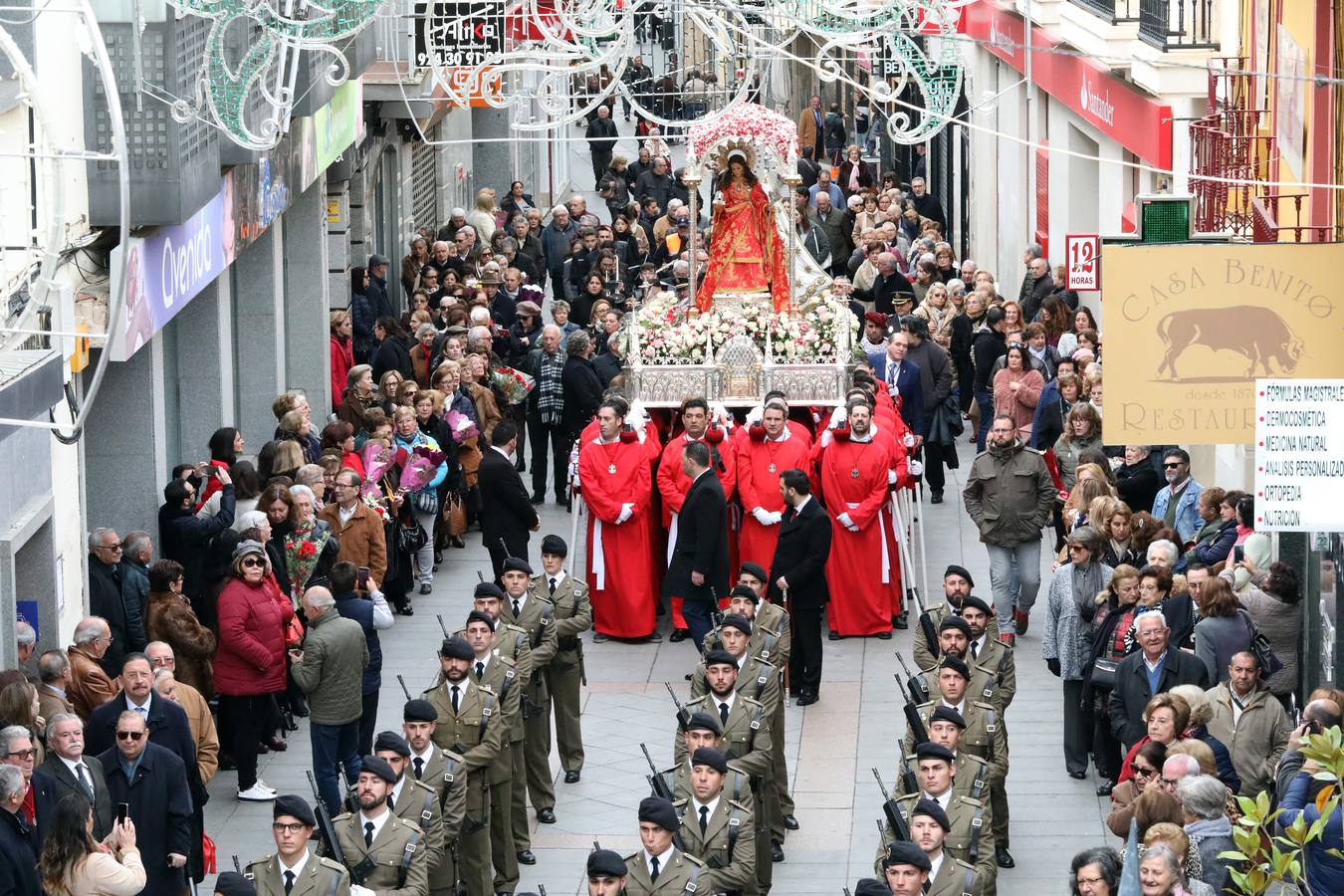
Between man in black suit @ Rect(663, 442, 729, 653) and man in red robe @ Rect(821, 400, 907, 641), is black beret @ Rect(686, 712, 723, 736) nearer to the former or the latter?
man in black suit @ Rect(663, 442, 729, 653)

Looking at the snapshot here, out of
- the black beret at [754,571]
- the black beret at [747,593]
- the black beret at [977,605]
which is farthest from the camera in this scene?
the black beret at [754,571]

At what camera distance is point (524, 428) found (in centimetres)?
2405

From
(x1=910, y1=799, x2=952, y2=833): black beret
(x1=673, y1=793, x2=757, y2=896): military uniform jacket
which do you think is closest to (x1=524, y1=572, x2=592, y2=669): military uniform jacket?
(x1=673, y1=793, x2=757, y2=896): military uniform jacket

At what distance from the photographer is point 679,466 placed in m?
18.2

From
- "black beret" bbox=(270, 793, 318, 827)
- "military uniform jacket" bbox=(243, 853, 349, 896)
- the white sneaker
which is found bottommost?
the white sneaker

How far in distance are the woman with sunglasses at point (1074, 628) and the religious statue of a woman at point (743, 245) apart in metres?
6.76

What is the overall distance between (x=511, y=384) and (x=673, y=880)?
439 inches

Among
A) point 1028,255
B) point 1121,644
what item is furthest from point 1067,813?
point 1028,255

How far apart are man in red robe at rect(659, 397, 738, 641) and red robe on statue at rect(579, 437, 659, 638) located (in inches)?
6.4

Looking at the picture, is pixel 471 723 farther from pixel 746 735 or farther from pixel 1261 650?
pixel 1261 650

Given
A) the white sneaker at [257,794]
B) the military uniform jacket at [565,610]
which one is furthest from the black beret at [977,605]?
the white sneaker at [257,794]

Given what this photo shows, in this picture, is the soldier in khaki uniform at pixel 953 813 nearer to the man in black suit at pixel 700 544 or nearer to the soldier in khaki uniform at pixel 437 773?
the soldier in khaki uniform at pixel 437 773

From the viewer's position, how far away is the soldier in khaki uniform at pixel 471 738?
13.0 metres

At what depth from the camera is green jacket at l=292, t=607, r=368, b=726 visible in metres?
13.9
